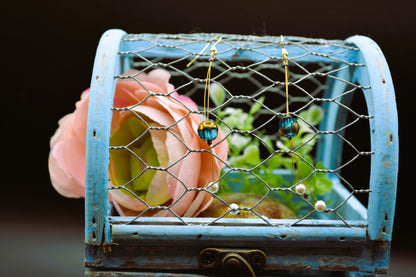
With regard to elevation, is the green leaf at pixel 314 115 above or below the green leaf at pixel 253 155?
above

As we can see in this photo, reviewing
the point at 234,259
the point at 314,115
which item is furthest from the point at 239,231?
the point at 314,115

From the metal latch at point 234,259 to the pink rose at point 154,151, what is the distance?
0.07 meters

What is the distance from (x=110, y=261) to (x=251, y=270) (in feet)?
0.53

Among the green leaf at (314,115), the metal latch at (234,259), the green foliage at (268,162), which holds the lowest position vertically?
the metal latch at (234,259)

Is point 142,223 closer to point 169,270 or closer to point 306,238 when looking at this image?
point 169,270

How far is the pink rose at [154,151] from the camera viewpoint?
0.54 metres

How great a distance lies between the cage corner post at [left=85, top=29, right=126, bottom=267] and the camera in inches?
18.7

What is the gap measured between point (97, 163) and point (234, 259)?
186 mm

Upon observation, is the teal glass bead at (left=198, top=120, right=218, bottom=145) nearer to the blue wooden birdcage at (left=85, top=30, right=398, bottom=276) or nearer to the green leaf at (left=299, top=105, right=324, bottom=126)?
the blue wooden birdcage at (left=85, top=30, right=398, bottom=276)

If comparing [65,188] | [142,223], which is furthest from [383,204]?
[65,188]

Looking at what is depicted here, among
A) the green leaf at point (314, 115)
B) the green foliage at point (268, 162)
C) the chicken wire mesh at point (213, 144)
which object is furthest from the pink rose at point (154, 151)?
the green leaf at point (314, 115)

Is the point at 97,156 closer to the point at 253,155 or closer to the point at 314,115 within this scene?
the point at 253,155

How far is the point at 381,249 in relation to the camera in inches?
19.7

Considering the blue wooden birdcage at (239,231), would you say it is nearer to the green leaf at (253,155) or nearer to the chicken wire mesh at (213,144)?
the chicken wire mesh at (213,144)
